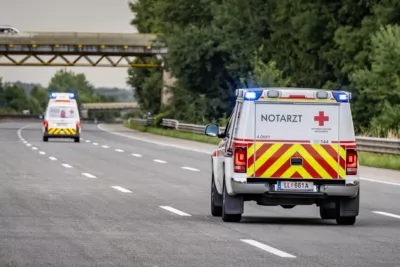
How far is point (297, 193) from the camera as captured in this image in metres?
15.6

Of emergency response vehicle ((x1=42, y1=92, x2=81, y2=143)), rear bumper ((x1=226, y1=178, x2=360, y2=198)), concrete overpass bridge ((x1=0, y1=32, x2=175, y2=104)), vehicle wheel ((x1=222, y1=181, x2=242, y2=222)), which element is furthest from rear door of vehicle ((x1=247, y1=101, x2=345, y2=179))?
concrete overpass bridge ((x1=0, y1=32, x2=175, y2=104))

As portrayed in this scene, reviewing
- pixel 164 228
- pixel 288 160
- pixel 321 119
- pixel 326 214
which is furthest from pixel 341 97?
pixel 164 228

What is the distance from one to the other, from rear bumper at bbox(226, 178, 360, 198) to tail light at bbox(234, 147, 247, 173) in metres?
0.15

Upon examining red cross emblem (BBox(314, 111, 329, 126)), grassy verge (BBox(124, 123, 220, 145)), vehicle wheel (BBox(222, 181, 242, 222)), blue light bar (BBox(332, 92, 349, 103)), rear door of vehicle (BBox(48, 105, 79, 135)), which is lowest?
grassy verge (BBox(124, 123, 220, 145))

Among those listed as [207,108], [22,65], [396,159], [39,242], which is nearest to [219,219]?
[39,242]

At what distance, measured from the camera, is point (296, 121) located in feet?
51.3

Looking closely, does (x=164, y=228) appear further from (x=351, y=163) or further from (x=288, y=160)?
(x=351, y=163)

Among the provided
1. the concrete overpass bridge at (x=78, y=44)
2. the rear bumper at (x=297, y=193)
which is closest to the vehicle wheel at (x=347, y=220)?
the rear bumper at (x=297, y=193)

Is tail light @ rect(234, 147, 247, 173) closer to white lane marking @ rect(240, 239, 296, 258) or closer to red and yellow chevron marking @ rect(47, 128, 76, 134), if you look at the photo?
white lane marking @ rect(240, 239, 296, 258)

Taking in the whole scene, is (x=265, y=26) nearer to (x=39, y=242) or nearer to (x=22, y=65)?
(x=22, y=65)

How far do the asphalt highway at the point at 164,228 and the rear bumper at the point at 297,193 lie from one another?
1.28 feet

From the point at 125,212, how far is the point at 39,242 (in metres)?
4.39

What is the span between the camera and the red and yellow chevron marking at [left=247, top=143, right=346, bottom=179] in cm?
1555

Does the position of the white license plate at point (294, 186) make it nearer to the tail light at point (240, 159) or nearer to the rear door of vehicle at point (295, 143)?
the rear door of vehicle at point (295, 143)
